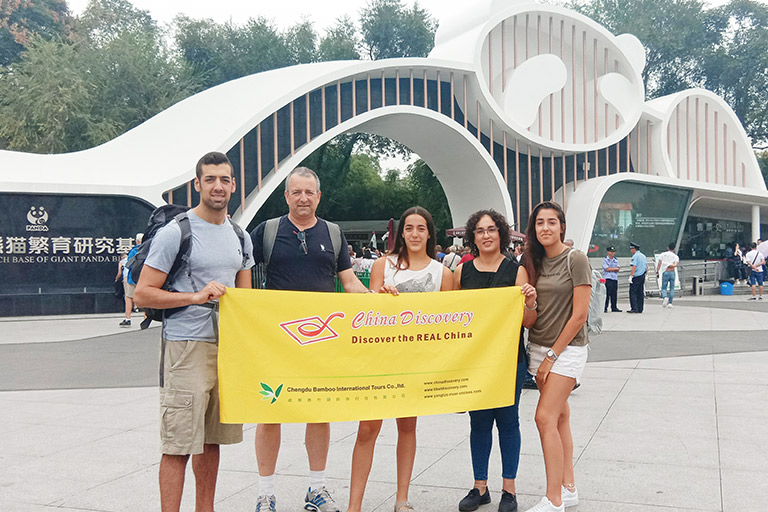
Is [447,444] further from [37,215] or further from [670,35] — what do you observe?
[670,35]

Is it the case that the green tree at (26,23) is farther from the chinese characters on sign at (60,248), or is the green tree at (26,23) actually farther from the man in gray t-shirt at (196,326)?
the man in gray t-shirt at (196,326)

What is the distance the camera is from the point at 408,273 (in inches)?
157

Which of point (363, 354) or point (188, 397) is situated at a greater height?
point (363, 354)

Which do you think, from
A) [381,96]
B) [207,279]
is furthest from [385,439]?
[381,96]

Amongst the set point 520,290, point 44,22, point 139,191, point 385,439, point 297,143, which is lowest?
point 385,439

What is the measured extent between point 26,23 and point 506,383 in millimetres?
42869

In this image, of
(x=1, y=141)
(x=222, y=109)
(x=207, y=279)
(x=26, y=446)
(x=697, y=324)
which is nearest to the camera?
(x=207, y=279)

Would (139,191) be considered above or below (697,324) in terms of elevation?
above

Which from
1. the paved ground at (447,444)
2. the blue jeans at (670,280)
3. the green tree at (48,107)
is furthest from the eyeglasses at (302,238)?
the green tree at (48,107)

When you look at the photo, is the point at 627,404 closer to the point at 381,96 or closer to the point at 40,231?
the point at 40,231

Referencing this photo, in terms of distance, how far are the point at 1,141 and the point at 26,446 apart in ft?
105

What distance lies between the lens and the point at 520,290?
152 inches

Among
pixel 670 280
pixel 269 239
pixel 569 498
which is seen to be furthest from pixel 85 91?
pixel 569 498

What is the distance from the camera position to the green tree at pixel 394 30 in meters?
40.8
